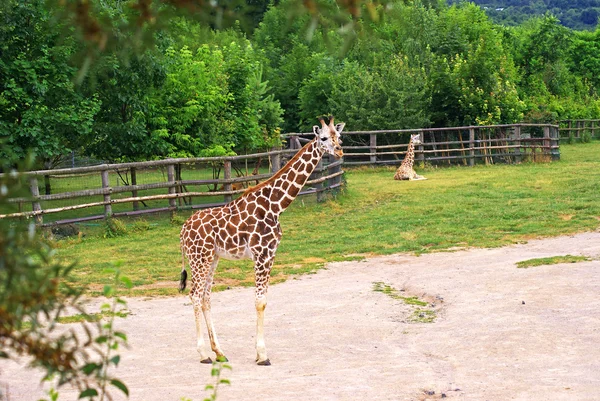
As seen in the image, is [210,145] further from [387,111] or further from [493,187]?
[387,111]

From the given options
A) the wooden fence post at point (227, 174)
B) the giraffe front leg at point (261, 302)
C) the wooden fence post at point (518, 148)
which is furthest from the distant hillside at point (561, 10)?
the giraffe front leg at point (261, 302)

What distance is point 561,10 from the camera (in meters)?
122

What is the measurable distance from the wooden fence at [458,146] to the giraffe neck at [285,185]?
67.5 ft

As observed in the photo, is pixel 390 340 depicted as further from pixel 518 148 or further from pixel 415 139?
pixel 518 148

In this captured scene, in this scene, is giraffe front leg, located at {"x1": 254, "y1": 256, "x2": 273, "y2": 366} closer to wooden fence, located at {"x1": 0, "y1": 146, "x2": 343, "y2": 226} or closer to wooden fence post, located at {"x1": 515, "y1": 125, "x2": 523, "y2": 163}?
wooden fence, located at {"x1": 0, "y1": 146, "x2": 343, "y2": 226}

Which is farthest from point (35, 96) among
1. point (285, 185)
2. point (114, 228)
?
point (285, 185)

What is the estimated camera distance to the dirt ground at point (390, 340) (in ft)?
24.2

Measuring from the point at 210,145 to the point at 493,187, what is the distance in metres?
7.70

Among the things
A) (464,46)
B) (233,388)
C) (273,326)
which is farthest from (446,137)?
(233,388)

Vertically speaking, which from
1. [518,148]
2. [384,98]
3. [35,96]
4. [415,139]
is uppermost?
[35,96]

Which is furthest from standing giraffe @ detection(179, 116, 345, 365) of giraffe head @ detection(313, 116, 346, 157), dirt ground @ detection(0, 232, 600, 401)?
giraffe head @ detection(313, 116, 346, 157)

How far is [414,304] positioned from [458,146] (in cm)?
2163

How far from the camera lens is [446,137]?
31.7m

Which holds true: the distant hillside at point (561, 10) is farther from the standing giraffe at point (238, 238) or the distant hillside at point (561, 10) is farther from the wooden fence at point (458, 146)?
the standing giraffe at point (238, 238)
